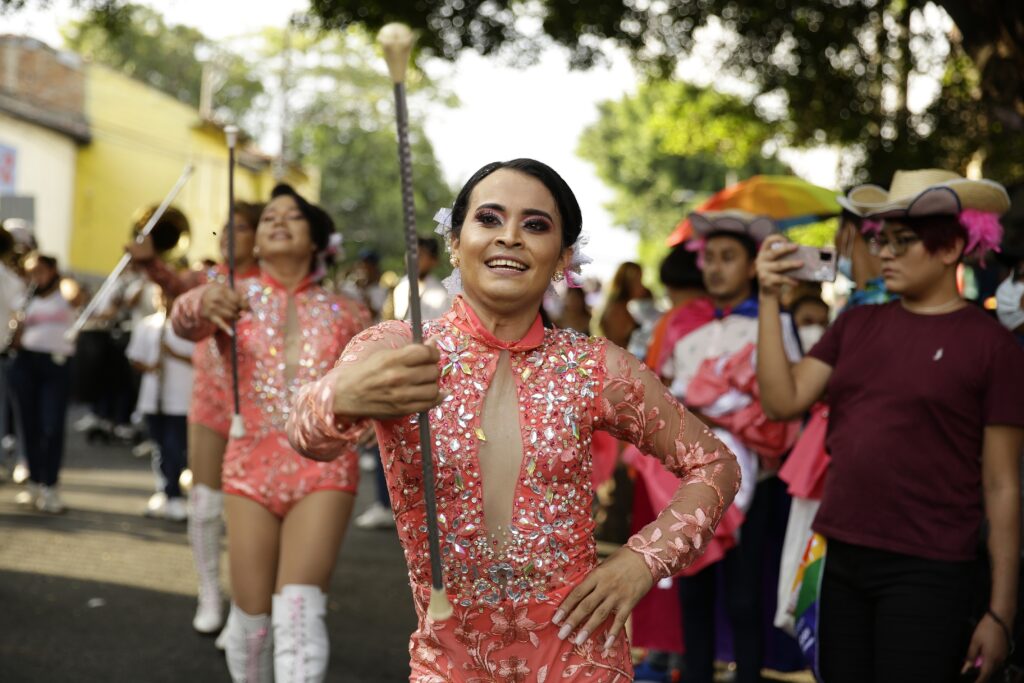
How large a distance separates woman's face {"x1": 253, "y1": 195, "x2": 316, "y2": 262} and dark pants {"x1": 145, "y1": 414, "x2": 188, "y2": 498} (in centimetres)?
536

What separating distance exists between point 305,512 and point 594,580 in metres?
2.45

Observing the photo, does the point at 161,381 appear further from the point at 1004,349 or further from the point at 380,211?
the point at 380,211

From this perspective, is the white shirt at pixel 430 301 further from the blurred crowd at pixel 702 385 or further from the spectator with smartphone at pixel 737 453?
the spectator with smartphone at pixel 737 453

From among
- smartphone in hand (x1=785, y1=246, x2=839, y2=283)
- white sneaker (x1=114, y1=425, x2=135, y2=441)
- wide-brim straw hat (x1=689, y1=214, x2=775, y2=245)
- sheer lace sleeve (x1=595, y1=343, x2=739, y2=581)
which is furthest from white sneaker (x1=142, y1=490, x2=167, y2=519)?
sheer lace sleeve (x1=595, y1=343, x2=739, y2=581)

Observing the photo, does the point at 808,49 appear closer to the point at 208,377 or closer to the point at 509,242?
the point at 208,377

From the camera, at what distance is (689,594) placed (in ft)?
19.1

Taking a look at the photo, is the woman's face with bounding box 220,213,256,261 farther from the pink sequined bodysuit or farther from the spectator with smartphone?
the spectator with smartphone

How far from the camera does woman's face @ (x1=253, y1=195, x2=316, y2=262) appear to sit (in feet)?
18.0

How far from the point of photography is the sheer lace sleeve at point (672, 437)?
288 centimetres

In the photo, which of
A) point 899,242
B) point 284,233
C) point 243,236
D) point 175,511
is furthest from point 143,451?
point 899,242

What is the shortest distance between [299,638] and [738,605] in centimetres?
204

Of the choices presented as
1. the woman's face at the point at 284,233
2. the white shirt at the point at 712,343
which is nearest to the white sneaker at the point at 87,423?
the woman's face at the point at 284,233

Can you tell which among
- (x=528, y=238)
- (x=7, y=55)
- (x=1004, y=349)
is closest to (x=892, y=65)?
(x=1004, y=349)

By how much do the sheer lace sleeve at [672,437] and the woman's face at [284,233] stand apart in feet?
9.02
